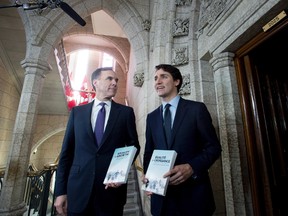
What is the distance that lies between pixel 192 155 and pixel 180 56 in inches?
58.8

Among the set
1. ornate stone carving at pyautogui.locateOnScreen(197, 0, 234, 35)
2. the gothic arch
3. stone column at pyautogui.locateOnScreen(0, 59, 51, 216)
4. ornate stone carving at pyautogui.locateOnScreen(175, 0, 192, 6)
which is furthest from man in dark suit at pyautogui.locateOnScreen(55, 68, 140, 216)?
the gothic arch

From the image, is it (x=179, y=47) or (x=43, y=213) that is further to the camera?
(x=43, y=213)

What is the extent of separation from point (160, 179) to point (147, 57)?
2.59 meters

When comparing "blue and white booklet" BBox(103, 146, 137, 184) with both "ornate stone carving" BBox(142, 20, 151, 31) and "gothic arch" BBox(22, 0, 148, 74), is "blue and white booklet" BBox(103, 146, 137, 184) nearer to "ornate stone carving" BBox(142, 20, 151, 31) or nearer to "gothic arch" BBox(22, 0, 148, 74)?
"gothic arch" BBox(22, 0, 148, 74)

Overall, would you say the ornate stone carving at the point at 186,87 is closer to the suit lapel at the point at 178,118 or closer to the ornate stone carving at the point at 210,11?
the ornate stone carving at the point at 210,11

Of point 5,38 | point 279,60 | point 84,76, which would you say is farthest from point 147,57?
point 84,76

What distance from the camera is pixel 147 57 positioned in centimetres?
303

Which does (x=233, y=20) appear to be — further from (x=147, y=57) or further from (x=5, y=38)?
(x=5, y=38)

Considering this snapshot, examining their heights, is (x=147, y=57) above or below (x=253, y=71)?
above

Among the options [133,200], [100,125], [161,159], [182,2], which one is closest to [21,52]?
[182,2]

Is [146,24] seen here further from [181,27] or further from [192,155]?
[192,155]

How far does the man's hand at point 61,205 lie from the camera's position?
97 cm

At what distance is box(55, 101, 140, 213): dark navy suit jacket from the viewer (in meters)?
0.93

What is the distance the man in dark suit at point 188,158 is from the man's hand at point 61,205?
506mm
